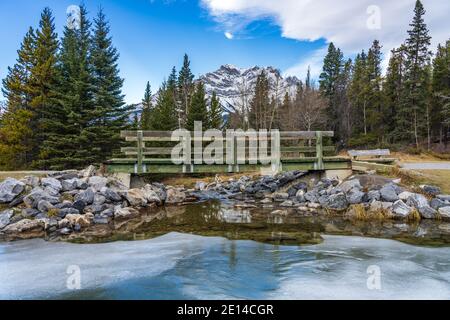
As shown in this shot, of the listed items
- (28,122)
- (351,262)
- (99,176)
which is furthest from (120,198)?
(28,122)

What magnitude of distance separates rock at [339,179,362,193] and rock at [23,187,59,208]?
402 inches

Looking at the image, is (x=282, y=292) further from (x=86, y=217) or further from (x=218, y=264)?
(x=86, y=217)

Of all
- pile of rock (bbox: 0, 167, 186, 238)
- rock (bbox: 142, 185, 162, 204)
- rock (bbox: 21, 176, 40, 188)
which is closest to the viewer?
pile of rock (bbox: 0, 167, 186, 238)

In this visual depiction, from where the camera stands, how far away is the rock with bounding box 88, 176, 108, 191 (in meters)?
12.6

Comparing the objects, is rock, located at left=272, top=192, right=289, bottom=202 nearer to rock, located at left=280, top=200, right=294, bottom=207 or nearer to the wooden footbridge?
rock, located at left=280, top=200, right=294, bottom=207

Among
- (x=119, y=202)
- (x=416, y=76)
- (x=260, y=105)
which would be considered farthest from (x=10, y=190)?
(x=416, y=76)

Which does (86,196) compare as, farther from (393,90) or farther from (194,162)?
(393,90)

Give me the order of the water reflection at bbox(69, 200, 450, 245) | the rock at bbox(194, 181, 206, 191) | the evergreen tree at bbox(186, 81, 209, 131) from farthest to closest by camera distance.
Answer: the evergreen tree at bbox(186, 81, 209, 131) → the rock at bbox(194, 181, 206, 191) → the water reflection at bbox(69, 200, 450, 245)

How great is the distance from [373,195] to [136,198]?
28.6ft

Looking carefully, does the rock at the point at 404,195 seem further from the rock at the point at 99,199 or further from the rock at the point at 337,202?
the rock at the point at 99,199

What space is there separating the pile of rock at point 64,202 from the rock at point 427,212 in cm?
949

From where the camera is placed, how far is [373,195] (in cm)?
1185

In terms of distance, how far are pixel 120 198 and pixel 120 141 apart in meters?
11.3

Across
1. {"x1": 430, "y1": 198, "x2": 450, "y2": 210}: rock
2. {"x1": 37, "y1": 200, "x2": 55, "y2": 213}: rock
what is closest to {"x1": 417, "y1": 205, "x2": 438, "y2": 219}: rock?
{"x1": 430, "y1": 198, "x2": 450, "y2": 210}: rock
